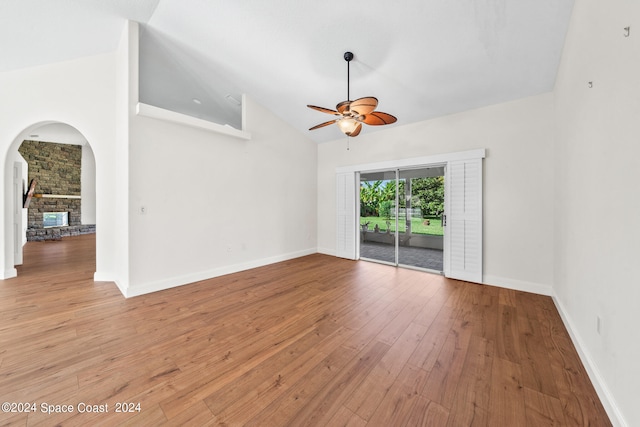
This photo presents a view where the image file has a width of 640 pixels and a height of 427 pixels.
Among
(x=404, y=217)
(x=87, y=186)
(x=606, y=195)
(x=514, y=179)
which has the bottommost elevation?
(x=404, y=217)

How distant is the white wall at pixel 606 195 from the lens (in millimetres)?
1241

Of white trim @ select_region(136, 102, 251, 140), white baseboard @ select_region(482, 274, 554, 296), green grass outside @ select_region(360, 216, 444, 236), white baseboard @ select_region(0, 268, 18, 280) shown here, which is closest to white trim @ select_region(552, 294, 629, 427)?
white baseboard @ select_region(482, 274, 554, 296)

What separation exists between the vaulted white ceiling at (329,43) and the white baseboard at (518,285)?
2.76m

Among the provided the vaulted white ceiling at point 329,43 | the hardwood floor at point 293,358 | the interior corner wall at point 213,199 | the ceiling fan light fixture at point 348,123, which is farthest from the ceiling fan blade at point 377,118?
the interior corner wall at point 213,199

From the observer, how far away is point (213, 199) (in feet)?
13.4

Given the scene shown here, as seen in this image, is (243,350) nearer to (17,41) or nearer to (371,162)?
(371,162)

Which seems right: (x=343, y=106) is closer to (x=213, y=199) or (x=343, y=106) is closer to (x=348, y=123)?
(x=348, y=123)

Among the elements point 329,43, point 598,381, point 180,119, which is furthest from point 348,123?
point 598,381

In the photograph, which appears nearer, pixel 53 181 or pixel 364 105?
pixel 364 105

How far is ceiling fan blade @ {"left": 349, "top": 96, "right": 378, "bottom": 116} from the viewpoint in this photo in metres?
2.47

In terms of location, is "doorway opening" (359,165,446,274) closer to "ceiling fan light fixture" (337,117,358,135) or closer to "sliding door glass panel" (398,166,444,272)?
"sliding door glass panel" (398,166,444,272)

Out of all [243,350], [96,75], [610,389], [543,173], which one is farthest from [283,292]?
[96,75]

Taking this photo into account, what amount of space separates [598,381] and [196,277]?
4508 millimetres

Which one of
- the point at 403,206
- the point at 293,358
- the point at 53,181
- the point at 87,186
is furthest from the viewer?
the point at 87,186
